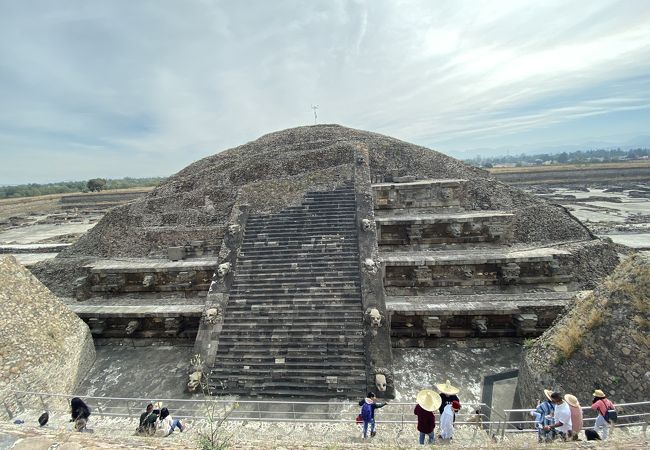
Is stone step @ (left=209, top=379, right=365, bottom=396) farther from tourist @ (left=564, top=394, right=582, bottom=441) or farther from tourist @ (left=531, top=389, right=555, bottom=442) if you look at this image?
tourist @ (left=564, top=394, right=582, bottom=441)

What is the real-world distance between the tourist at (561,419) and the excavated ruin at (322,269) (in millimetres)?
3528

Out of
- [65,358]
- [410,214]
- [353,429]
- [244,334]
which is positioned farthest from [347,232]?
[65,358]

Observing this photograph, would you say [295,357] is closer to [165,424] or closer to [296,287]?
[296,287]

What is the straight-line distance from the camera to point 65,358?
8.52m

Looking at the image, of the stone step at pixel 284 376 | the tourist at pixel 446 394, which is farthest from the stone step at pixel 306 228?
the tourist at pixel 446 394

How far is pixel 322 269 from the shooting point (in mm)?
10508

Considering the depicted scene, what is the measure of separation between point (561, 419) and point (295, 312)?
6557mm

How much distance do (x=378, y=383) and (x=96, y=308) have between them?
33.3 ft

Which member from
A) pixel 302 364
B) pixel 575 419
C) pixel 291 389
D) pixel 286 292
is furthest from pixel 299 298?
pixel 575 419

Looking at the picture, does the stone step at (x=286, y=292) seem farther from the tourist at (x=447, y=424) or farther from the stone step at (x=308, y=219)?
the tourist at (x=447, y=424)

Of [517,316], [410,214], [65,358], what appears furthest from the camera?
[410,214]

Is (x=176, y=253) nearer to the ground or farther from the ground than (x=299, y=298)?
farther from the ground

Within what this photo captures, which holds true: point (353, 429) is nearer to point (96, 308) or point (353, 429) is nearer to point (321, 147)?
point (96, 308)

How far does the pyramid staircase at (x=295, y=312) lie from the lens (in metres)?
7.96
